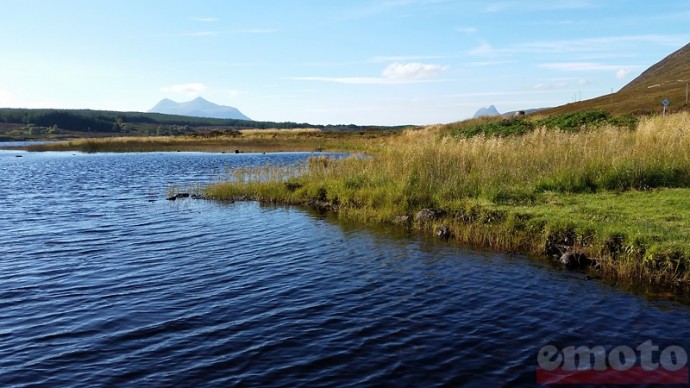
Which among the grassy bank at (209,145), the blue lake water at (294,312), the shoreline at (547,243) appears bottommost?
the blue lake water at (294,312)

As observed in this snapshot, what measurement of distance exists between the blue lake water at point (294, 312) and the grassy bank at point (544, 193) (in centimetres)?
103

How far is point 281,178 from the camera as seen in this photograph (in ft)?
84.9

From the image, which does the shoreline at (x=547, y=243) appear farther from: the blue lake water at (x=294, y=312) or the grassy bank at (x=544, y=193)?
the blue lake water at (x=294, y=312)

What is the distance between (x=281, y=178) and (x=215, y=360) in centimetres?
1886

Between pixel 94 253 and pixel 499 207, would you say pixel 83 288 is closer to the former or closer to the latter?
pixel 94 253

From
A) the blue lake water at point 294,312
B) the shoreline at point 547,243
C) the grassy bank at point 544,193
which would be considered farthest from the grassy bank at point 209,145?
the blue lake water at point 294,312

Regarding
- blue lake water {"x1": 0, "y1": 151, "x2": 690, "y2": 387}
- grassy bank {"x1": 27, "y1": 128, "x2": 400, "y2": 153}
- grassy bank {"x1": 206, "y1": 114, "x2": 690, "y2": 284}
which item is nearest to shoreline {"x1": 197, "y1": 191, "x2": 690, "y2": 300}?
grassy bank {"x1": 206, "y1": 114, "x2": 690, "y2": 284}

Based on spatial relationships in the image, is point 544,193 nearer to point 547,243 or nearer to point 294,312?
point 547,243

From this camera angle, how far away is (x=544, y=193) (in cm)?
1631

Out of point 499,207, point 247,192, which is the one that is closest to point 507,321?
point 499,207

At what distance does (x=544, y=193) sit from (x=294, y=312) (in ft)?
34.2

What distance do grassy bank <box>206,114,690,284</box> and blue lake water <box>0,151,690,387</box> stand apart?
1034 mm

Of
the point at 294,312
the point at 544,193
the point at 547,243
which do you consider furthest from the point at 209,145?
the point at 294,312

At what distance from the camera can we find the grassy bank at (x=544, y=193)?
1124 centimetres
